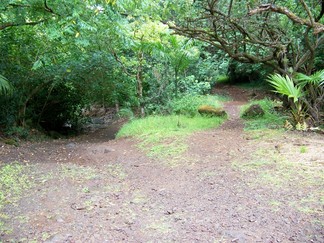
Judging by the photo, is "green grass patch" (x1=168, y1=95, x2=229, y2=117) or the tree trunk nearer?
"green grass patch" (x1=168, y1=95, x2=229, y2=117)

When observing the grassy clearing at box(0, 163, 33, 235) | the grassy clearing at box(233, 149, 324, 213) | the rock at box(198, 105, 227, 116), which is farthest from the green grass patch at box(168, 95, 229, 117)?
the grassy clearing at box(0, 163, 33, 235)

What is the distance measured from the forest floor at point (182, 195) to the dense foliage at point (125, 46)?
6.70ft

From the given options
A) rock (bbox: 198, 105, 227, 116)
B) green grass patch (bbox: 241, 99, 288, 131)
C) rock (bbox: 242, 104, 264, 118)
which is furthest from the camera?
rock (bbox: 198, 105, 227, 116)

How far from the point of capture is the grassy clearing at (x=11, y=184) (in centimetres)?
354

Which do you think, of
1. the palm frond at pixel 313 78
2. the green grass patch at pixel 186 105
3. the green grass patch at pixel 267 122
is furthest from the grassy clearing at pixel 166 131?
the palm frond at pixel 313 78

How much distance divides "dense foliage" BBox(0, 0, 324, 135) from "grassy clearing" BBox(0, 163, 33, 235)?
1.73 meters

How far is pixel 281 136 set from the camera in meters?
5.86

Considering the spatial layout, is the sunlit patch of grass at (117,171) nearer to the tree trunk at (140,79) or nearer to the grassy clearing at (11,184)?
the grassy clearing at (11,184)

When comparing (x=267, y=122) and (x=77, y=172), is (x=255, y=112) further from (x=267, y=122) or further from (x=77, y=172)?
(x=77, y=172)

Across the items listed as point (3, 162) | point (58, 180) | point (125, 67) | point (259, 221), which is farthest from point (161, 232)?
point (125, 67)

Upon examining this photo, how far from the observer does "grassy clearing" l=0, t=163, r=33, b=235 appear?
3.54m

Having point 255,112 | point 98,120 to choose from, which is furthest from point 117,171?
point 98,120

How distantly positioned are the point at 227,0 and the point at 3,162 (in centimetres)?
580

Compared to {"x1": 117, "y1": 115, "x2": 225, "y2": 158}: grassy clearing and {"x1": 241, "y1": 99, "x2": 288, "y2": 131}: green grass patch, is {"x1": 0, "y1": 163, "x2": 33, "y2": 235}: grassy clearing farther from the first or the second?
{"x1": 241, "y1": 99, "x2": 288, "y2": 131}: green grass patch
